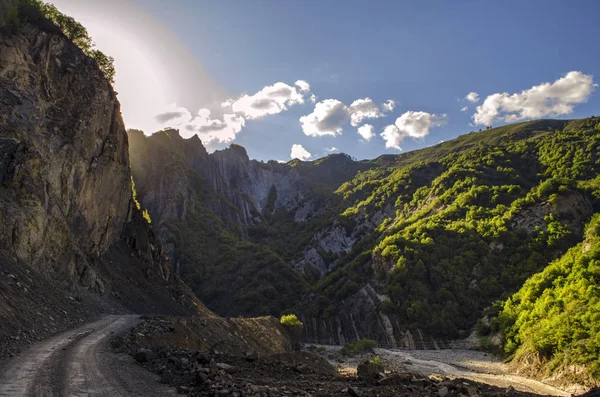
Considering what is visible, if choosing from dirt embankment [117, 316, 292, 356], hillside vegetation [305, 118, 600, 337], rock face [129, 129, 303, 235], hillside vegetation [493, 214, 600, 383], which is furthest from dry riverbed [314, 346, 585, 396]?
rock face [129, 129, 303, 235]

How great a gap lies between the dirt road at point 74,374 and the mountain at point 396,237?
62.2 metres

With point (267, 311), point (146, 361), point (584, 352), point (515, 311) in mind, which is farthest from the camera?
point (267, 311)

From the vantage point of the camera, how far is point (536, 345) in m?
39.3

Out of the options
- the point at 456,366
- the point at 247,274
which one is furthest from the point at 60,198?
the point at 247,274

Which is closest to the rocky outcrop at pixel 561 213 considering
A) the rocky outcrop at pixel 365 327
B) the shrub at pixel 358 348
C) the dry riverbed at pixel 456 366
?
A: the rocky outcrop at pixel 365 327

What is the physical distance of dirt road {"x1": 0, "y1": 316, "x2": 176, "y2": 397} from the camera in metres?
8.59

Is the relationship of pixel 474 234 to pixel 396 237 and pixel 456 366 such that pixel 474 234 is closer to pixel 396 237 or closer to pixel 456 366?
pixel 396 237

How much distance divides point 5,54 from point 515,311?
2695 inches

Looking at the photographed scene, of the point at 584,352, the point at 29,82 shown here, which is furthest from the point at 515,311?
the point at 29,82

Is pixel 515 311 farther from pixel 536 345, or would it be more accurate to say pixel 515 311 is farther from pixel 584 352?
pixel 584 352

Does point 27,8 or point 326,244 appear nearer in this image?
point 27,8

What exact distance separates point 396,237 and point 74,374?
87118 millimetres

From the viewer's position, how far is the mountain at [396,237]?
70125 mm

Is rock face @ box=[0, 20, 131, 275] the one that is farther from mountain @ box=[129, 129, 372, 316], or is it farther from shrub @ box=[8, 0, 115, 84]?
mountain @ box=[129, 129, 372, 316]
